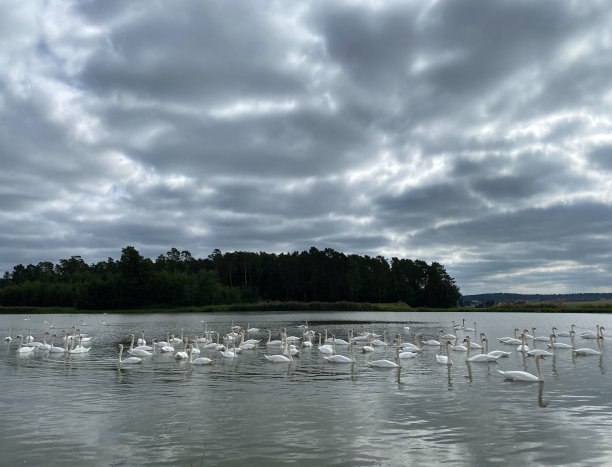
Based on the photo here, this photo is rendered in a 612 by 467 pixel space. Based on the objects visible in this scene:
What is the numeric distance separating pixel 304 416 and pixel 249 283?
134 m

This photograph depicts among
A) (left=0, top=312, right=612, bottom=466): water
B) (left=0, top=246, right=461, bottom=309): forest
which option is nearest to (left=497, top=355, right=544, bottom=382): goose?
(left=0, top=312, right=612, bottom=466): water

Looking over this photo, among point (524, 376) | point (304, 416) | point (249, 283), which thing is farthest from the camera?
point (249, 283)

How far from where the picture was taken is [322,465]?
9633 millimetres

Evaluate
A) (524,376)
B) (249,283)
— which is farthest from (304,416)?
(249,283)

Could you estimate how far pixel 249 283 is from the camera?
147 m

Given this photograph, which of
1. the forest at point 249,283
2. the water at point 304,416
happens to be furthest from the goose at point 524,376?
the forest at point 249,283

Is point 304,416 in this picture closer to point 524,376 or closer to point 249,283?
point 524,376

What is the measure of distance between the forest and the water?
97.0m

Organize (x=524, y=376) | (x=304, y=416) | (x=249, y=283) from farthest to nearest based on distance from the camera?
(x=249, y=283), (x=524, y=376), (x=304, y=416)

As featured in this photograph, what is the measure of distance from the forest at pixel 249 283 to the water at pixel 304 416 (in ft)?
318

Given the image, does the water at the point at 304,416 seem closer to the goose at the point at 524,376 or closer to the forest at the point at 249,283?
the goose at the point at 524,376

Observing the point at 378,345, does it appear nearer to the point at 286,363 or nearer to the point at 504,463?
the point at 286,363

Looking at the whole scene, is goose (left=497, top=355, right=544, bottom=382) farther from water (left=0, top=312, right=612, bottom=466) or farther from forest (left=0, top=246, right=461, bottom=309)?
forest (left=0, top=246, right=461, bottom=309)

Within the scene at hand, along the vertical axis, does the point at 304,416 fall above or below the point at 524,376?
below
